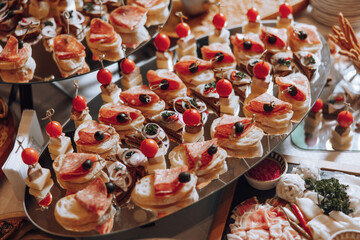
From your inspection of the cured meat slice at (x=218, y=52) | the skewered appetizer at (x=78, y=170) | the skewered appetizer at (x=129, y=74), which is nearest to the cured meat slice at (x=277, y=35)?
the cured meat slice at (x=218, y=52)

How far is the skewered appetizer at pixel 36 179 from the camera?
9.41 feet

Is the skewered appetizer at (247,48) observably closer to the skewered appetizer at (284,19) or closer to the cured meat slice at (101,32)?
the skewered appetizer at (284,19)

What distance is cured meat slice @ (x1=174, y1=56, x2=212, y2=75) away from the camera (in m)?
3.58

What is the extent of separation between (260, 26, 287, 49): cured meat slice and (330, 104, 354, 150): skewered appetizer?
77 cm

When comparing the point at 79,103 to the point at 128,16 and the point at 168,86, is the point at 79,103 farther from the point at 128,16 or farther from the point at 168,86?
the point at 128,16

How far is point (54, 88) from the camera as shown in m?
4.41

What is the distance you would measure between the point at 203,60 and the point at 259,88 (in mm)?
536

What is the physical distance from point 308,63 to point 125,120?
1.61 meters

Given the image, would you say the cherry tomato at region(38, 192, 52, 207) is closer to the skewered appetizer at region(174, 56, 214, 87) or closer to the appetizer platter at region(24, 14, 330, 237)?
the appetizer platter at region(24, 14, 330, 237)

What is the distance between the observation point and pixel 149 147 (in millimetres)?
2859

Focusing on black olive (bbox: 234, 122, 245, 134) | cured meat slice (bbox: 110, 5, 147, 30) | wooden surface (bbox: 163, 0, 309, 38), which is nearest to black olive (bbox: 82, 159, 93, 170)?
black olive (bbox: 234, 122, 245, 134)

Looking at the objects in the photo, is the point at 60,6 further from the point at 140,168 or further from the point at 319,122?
the point at 319,122

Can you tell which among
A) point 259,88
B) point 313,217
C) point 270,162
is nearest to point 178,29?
point 259,88

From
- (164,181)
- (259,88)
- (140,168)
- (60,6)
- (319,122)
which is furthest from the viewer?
(60,6)
